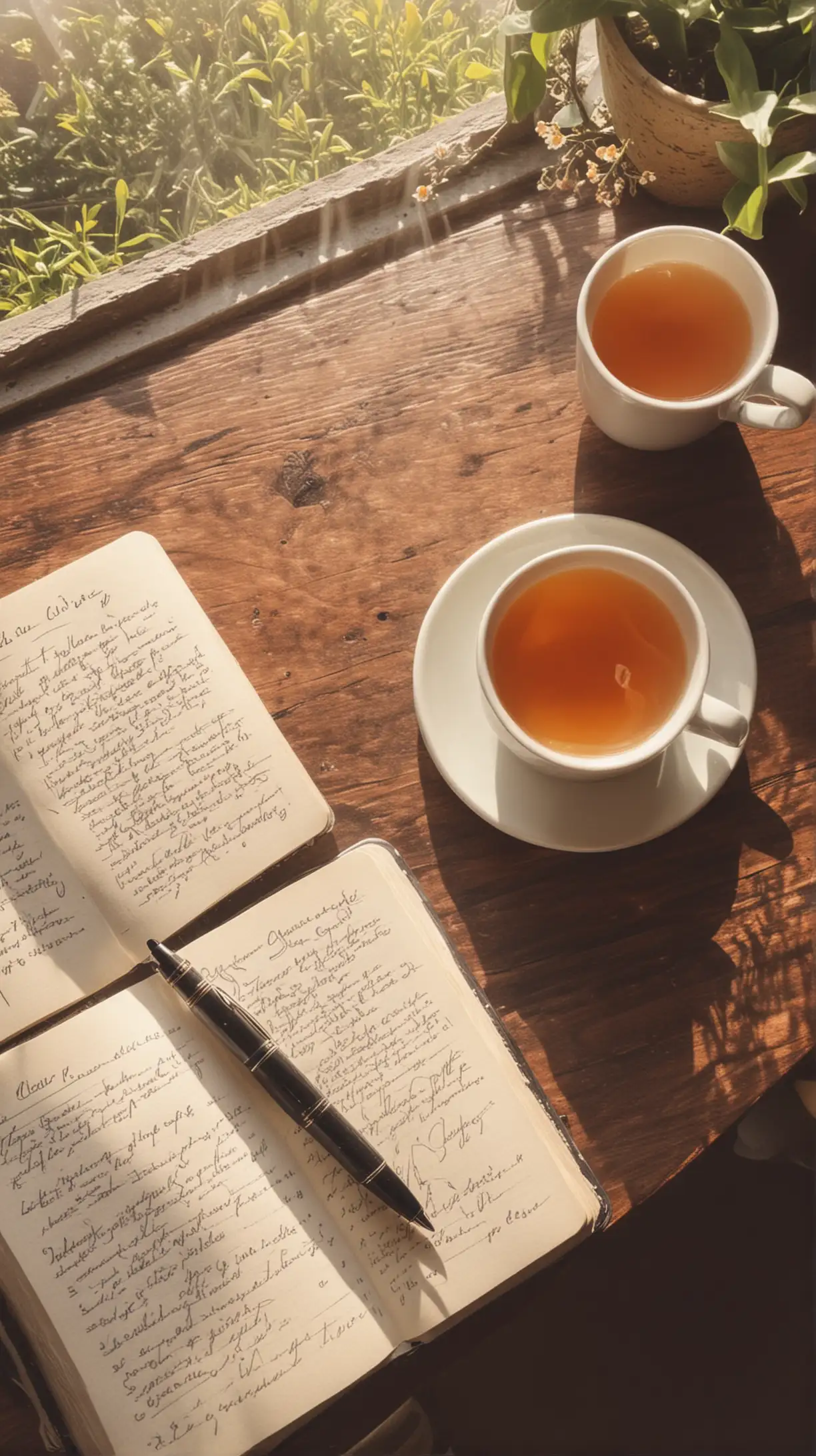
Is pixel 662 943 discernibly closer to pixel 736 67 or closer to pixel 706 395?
pixel 706 395

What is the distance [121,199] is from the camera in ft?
3.84

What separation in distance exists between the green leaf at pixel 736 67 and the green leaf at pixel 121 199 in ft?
2.43

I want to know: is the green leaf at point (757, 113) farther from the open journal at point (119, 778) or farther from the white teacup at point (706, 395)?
the open journal at point (119, 778)

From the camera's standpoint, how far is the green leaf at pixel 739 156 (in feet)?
2.46

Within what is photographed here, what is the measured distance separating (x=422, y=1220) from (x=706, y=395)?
0.69 m

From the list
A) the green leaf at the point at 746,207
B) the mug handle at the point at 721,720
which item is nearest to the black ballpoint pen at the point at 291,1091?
the mug handle at the point at 721,720

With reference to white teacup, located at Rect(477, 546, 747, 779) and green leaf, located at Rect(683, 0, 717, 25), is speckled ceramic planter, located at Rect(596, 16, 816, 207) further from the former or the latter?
white teacup, located at Rect(477, 546, 747, 779)

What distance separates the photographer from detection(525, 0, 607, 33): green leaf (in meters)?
0.71

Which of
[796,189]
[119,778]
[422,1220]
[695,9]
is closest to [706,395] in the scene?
[796,189]

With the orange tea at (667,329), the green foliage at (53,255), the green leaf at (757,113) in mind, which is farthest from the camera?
the green foliage at (53,255)

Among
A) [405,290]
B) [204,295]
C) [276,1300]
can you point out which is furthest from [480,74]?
[276,1300]

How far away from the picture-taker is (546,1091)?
2.63 feet

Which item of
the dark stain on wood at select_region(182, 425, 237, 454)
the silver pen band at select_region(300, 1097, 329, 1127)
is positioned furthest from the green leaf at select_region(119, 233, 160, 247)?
the silver pen band at select_region(300, 1097, 329, 1127)

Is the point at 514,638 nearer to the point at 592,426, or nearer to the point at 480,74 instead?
the point at 592,426
